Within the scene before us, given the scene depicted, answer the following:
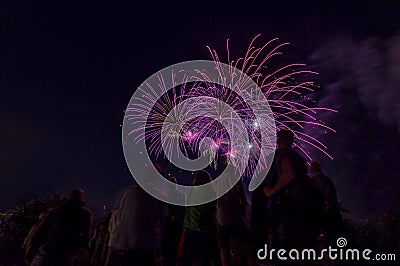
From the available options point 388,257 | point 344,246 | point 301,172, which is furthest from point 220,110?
point 301,172

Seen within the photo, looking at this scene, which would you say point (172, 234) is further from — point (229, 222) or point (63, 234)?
point (63, 234)

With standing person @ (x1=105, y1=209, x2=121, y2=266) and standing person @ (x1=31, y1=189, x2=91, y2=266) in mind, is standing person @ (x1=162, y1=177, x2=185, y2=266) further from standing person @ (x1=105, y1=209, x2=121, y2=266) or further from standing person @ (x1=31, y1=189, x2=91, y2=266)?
standing person @ (x1=105, y1=209, x2=121, y2=266)

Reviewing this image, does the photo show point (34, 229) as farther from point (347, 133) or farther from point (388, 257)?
point (347, 133)

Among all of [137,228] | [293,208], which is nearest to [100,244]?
[137,228]

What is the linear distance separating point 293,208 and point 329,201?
2.57 m

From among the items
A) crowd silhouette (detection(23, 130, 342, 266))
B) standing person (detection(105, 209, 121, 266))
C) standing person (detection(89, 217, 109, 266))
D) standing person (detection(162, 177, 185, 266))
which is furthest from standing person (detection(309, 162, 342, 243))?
standing person (detection(89, 217, 109, 266))

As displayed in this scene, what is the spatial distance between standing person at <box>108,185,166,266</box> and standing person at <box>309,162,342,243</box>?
2352mm

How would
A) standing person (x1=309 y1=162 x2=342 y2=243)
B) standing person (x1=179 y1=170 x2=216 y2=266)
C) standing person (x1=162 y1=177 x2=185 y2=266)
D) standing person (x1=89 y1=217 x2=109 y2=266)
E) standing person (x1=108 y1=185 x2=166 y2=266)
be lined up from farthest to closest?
standing person (x1=89 y1=217 x2=109 y2=266) → standing person (x1=162 y1=177 x2=185 y2=266) → standing person (x1=179 y1=170 x2=216 y2=266) → standing person (x1=108 y1=185 x2=166 y2=266) → standing person (x1=309 y1=162 x2=342 y2=243)

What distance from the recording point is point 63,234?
5.95 meters

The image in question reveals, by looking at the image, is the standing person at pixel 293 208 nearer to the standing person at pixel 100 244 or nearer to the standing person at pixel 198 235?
the standing person at pixel 198 235

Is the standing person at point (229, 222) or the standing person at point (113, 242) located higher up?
the standing person at point (229, 222)

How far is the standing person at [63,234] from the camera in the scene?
19.2 ft

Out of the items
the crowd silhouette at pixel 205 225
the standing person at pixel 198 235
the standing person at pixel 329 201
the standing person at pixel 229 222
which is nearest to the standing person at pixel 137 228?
the crowd silhouette at pixel 205 225

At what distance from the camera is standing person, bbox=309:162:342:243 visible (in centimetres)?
471
